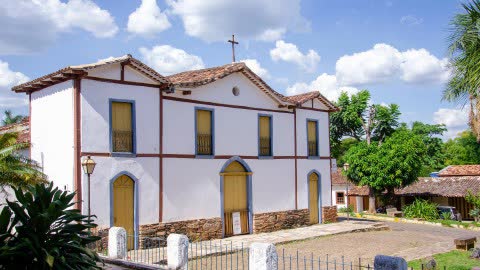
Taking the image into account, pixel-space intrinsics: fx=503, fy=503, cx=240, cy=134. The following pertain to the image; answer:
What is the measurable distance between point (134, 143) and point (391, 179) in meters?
18.8

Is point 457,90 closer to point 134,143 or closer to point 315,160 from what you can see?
point 134,143

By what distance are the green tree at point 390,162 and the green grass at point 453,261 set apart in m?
13.4

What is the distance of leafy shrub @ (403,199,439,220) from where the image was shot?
90.2 feet

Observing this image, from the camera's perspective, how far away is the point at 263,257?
9070 millimetres

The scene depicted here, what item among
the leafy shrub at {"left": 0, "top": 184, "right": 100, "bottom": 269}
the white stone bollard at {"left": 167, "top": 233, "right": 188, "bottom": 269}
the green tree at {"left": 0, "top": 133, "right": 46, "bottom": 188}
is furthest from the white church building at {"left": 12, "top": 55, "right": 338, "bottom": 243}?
the leafy shrub at {"left": 0, "top": 184, "right": 100, "bottom": 269}

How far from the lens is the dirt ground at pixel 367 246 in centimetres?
1466

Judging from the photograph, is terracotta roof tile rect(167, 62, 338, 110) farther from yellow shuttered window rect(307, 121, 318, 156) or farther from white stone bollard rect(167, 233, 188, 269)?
white stone bollard rect(167, 233, 188, 269)

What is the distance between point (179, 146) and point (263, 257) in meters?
8.13

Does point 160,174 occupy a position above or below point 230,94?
below

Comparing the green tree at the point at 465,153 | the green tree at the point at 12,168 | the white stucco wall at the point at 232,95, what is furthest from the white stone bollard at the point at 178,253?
the green tree at the point at 465,153

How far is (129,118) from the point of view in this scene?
15.4m

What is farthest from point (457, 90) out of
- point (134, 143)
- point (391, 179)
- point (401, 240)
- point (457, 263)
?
point (391, 179)

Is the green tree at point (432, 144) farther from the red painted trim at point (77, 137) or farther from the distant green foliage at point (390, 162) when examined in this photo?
the red painted trim at point (77, 137)

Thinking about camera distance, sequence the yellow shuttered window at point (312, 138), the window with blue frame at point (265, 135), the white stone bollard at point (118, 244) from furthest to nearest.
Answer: the yellow shuttered window at point (312, 138)
the window with blue frame at point (265, 135)
the white stone bollard at point (118, 244)
